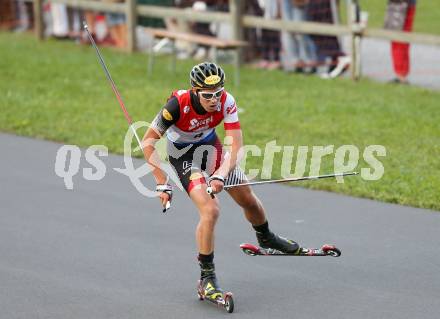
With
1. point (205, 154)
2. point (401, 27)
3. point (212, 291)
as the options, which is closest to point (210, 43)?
point (401, 27)

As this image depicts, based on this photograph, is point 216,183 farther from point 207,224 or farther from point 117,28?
point 117,28

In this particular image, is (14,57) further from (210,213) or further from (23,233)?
(210,213)

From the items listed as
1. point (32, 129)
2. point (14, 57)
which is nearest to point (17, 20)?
point (14, 57)

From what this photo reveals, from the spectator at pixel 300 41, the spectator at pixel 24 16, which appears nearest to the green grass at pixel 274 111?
the spectator at pixel 300 41

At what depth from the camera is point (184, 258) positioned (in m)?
8.56

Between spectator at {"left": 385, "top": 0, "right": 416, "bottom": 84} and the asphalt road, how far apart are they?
6.26m

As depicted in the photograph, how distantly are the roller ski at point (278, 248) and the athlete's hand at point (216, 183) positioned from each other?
3.43ft

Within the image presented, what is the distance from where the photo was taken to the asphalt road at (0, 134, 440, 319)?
7293 millimetres

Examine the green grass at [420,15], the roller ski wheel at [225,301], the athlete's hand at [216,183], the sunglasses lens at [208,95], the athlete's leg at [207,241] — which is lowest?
the green grass at [420,15]

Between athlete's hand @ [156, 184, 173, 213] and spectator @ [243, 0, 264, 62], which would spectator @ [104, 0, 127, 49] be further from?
athlete's hand @ [156, 184, 173, 213]

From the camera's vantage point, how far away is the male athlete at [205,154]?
291 inches

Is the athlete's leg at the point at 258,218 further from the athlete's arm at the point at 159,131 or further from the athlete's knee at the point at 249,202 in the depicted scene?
the athlete's arm at the point at 159,131

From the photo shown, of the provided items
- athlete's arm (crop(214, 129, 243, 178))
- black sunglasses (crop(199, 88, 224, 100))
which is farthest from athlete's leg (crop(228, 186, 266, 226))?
black sunglasses (crop(199, 88, 224, 100))

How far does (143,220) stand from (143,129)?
4144 mm
